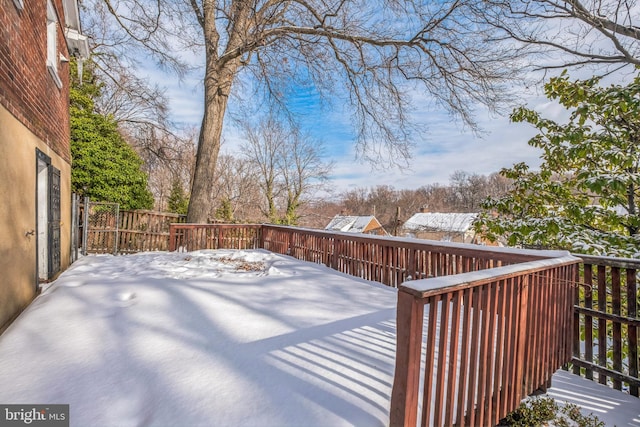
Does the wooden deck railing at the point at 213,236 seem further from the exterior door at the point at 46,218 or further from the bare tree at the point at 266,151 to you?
the bare tree at the point at 266,151

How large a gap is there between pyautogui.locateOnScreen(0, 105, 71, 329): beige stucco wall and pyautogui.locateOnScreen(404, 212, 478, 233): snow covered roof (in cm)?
3080

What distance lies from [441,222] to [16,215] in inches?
1329

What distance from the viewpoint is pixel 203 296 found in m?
3.95

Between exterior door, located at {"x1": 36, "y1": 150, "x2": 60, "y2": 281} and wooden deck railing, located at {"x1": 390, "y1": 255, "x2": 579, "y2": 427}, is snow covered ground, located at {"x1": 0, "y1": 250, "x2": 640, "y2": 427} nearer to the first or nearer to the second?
wooden deck railing, located at {"x1": 390, "y1": 255, "x2": 579, "y2": 427}

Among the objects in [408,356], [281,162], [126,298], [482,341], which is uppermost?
[281,162]

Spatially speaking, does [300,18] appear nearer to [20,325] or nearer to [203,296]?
[203,296]

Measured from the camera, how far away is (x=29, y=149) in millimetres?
3848

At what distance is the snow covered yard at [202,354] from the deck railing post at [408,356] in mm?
276

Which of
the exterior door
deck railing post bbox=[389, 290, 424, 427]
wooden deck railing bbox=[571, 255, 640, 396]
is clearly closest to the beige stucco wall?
the exterior door

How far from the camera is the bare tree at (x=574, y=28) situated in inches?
225

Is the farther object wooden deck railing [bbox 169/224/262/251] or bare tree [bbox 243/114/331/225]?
bare tree [bbox 243/114/331/225]

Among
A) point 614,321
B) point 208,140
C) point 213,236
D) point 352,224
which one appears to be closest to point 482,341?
point 614,321

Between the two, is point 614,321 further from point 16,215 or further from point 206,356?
point 16,215

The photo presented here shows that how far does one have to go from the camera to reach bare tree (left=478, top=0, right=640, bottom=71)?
225 inches
